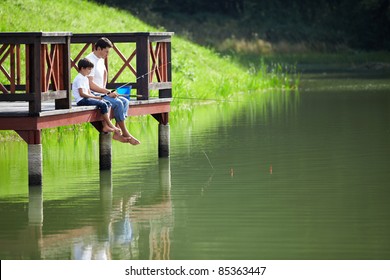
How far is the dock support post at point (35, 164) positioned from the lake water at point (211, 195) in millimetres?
160

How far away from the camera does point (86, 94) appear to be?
19031mm

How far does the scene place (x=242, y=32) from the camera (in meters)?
68.3

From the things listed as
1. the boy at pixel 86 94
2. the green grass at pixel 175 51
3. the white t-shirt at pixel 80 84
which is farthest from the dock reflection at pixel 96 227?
the green grass at pixel 175 51

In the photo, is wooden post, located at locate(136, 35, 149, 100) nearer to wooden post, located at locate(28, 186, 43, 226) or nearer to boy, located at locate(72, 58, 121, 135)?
boy, located at locate(72, 58, 121, 135)

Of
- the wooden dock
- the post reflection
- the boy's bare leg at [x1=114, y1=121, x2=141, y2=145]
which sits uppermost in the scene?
the wooden dock

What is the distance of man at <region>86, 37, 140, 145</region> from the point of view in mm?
19406

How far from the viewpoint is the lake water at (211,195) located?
13.5 metres

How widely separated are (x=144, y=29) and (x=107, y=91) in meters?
20.3

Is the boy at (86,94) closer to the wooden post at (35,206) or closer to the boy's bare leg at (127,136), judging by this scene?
the boy's bare leg at (127,136)

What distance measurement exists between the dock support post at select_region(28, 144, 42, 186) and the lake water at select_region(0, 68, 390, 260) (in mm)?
160

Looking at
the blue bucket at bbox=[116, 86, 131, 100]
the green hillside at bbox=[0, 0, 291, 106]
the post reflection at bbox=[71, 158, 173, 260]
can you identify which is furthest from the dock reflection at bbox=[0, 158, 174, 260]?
the green hillside at bbox=[0, 0, 291, 106]

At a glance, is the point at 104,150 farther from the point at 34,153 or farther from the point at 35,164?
the point at 34,153

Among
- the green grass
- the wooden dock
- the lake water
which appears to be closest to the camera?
the lake water
